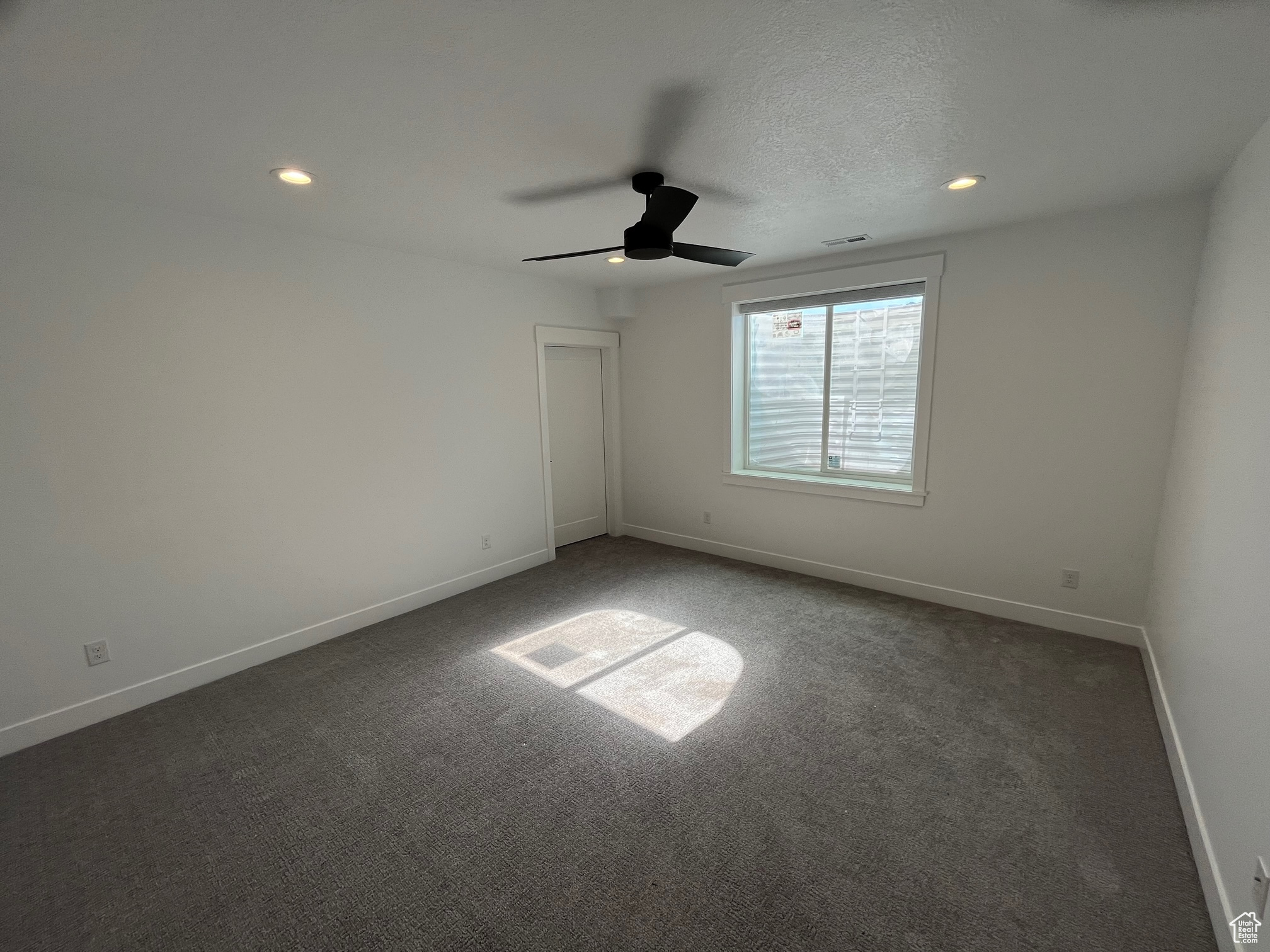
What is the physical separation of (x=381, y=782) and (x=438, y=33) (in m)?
2.54

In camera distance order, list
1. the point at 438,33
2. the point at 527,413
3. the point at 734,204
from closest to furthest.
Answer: the point at 438,33, the point at 734,204, the point at 527,413

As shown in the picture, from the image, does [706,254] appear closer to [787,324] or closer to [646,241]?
[646,241]

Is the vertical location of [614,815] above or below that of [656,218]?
below

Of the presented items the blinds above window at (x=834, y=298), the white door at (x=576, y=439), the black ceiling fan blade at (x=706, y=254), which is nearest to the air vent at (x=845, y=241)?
the blinds above window at (x=834, y=298)

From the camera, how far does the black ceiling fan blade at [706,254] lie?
8.04 feet

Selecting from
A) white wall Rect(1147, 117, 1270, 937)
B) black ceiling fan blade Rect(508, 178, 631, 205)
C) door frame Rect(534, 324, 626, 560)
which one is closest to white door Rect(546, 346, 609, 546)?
door frame Rect(534, 324, 626, 560)

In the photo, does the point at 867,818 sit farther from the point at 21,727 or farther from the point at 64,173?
the point at 64,173

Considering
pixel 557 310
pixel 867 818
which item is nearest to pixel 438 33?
pixel 867 818

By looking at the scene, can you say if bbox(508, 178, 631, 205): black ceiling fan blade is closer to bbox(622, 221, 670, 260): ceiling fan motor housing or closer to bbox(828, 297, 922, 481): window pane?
bbox(622, 221, 670, 260): ceiling fan motor housing

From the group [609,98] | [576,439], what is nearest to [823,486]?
[576,439]

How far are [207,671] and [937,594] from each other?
4.52 m

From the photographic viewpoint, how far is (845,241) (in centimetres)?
342

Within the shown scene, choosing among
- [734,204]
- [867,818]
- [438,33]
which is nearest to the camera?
[438,33]

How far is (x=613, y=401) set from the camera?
5.24 meters
